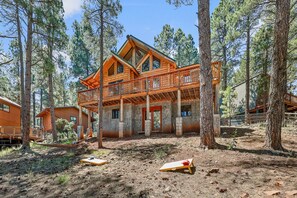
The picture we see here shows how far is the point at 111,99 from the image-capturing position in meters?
13.2

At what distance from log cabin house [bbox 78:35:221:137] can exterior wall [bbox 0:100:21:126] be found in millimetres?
8927

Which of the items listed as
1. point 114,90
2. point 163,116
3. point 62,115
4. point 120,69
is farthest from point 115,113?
point 62,115

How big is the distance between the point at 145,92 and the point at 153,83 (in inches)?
39.0

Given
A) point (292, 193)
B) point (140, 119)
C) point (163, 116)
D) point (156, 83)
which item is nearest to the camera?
point (292, 193)

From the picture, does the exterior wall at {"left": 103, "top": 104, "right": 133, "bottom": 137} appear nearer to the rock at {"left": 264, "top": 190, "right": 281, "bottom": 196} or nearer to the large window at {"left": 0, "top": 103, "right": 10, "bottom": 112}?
the large window at {"left": 0, "top": 103, "right": 10, "bottom": 112}

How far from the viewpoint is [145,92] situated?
1180 centimetres

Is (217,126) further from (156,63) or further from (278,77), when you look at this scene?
(156,63)

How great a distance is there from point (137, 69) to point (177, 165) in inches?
463

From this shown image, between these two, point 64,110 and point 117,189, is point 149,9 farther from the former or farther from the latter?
point 64,110

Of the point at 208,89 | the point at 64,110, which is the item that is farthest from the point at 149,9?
the point at 64,110

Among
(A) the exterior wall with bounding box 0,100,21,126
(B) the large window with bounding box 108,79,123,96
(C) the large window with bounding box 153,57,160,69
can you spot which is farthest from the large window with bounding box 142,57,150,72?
(A) the exterior wall with bounding box 0,100,21,126

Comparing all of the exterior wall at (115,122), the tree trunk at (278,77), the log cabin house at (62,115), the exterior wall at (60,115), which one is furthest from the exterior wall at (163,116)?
the exterior wall at (60,115)

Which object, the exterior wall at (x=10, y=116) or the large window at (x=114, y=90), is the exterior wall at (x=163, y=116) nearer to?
the large window at (x=114, y=90)

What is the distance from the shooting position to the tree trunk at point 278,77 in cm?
534
